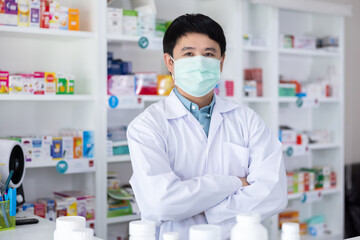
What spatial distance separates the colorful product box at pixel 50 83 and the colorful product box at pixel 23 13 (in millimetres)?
334

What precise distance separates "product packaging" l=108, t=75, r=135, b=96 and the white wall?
2.63m

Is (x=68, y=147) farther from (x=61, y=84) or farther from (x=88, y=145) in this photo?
(x=61, y=84)

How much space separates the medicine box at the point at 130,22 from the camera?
3543 millimetres

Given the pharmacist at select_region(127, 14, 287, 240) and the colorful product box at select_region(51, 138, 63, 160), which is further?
the colorful product box at select_region(51, 138, 63, 160)

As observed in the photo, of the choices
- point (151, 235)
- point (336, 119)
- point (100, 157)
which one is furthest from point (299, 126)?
point (151, 235)

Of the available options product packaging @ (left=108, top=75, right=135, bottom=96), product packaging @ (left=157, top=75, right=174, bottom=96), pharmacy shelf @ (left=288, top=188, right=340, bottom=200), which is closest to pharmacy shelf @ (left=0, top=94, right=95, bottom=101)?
product packaging @ (left=108, top=75, right=135, bottom=96)

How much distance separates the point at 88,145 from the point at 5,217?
117 cm

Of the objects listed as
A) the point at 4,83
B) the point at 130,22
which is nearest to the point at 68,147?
the point at 4,83

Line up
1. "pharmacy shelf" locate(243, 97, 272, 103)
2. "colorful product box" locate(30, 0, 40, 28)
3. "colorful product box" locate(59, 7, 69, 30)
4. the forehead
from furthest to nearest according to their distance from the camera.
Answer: "pharmacy shelf" locate(243, 97, 272, 103), "colorful product box" locate(59, 7, 69, 30), "colorful product box" locate(30, 0, 40, 28), the forehead

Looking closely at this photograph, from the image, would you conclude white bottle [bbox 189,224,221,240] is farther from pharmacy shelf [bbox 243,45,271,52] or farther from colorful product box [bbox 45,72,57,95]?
pharmacy shelf [bbox 243,45,271,52]

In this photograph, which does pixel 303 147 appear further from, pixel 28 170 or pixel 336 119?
pixel 28 170

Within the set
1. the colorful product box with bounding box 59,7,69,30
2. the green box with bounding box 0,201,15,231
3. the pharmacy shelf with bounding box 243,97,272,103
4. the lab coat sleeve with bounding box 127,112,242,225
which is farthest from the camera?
the pharmacy shelf with bounding box 243,97,272,103

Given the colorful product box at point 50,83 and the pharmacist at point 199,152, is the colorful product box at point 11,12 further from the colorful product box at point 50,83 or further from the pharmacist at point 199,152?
the pharmacist at point 199,152

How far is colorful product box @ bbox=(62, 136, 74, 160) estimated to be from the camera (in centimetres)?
333
